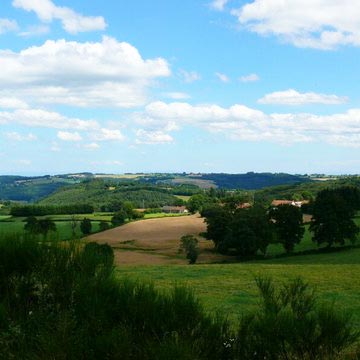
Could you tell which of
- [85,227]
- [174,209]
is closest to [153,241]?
[85,227]

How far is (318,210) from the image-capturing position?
190ft

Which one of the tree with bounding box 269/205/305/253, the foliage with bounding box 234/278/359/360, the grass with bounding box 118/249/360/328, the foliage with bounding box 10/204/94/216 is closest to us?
the foliage with bounding box 234/278/359/360

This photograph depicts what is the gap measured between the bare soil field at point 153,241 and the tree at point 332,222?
1219 centimetres

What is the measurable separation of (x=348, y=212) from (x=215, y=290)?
141 ft

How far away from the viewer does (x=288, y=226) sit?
194ft

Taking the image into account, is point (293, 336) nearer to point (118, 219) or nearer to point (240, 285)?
point (240, 285)

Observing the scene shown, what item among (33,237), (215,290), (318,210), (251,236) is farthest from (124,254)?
(33,237)

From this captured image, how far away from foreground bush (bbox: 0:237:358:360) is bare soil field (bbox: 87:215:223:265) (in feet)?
137

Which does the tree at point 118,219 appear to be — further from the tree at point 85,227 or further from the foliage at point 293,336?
the foliage at point 293,336

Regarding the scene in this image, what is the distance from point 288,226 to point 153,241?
2539 cm

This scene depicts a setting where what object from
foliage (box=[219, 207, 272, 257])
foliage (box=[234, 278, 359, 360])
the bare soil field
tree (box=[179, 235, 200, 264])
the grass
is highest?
foliage (box=[234, 278, 359, 360])

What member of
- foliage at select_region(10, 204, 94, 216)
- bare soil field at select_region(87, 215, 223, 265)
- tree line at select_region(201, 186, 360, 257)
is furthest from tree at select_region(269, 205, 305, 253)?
foliage at select_region(10, 204, 94, 216)

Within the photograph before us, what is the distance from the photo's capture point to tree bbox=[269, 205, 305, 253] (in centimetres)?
5900

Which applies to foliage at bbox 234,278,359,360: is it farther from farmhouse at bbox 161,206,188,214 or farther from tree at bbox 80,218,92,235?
farmhouse at bbox 161,206,188,214
